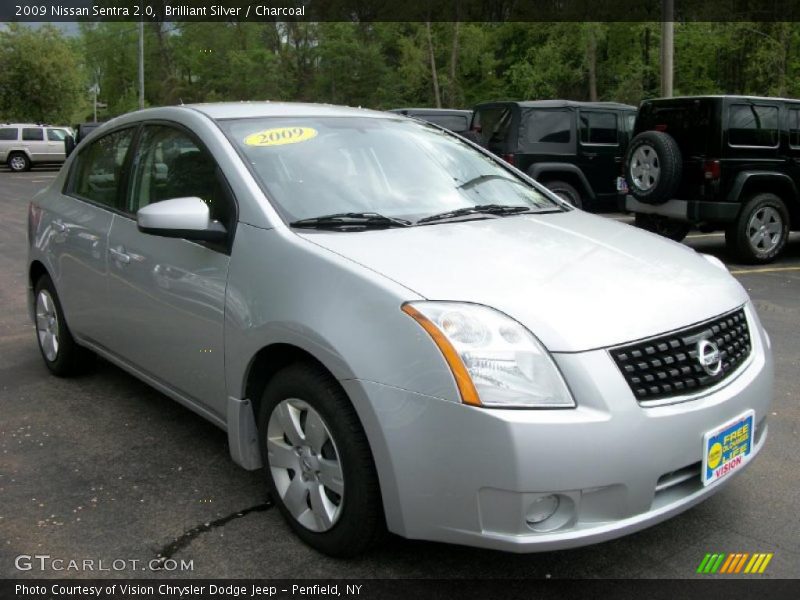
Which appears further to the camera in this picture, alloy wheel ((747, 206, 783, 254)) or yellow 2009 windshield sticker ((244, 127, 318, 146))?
alloy wheel ((747, 206, 783, 254))

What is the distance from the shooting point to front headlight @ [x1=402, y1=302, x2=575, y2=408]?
225cm

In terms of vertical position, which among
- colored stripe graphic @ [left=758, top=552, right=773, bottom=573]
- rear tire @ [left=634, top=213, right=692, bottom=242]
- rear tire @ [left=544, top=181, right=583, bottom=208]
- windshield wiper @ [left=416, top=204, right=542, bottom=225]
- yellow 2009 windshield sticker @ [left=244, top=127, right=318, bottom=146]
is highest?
yellow 2009 windshield sticker @ [left=244, top=127, right=318, bottom=146]

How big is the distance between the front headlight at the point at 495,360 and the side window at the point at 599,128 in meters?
10.3

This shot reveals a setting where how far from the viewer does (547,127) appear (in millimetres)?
11820

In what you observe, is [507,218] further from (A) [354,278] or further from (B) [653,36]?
(B) [653,36]

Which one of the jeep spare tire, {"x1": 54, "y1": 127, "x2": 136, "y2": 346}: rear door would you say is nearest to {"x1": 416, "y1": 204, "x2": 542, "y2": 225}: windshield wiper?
{"x1": 54, "y1": 127, "x2": 136, "y2": 346}: rear door

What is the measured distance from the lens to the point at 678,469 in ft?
7.82

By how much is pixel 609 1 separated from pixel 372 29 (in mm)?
16980

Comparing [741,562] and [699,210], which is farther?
[699,210]

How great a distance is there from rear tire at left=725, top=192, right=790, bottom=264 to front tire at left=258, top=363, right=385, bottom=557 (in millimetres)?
7531

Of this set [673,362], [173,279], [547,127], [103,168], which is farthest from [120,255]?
[547,127]

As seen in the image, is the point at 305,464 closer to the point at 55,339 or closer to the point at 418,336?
the point at 418,336

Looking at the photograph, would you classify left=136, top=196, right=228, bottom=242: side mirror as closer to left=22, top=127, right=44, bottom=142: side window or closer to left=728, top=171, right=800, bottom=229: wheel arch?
left=728, top=171, right=800, bottom=229: wheel arch

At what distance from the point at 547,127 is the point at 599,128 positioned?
929mm
